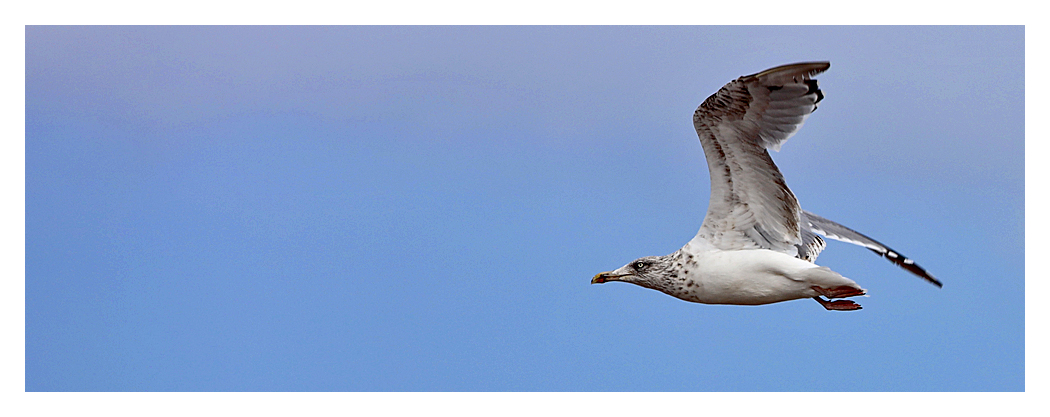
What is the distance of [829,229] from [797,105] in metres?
1.25

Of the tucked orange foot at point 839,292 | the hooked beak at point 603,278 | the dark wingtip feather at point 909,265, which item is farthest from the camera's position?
the hooked beak at point 603,278

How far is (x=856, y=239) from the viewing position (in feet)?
16.2

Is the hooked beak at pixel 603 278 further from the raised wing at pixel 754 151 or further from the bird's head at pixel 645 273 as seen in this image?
the raised wing at pixel 754 151

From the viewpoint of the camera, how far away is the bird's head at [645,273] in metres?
4.68

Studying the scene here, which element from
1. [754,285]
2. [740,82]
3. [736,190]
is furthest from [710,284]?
[740,82]

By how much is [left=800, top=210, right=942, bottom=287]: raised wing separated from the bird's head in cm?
99

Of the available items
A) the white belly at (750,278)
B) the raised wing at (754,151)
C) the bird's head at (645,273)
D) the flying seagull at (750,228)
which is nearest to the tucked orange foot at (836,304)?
the flying seagull at (750,228)

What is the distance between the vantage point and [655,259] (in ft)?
15.6

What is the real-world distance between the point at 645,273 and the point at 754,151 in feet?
3.05

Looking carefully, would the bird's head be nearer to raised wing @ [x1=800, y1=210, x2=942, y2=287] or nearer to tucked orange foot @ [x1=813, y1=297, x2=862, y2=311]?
tucked orange foot @ [x1=813, y1=297, x2=862, y2=311]

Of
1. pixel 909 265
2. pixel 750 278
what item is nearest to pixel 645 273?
pixel 750 278

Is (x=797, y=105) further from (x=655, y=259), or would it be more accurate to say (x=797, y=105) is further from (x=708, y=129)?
(x=655, y=259)

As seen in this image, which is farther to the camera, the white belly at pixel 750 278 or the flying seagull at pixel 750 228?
the white belly at pixel 750 278

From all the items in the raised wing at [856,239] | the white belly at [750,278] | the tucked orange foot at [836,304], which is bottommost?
the tucked orange foot at [836,304]
